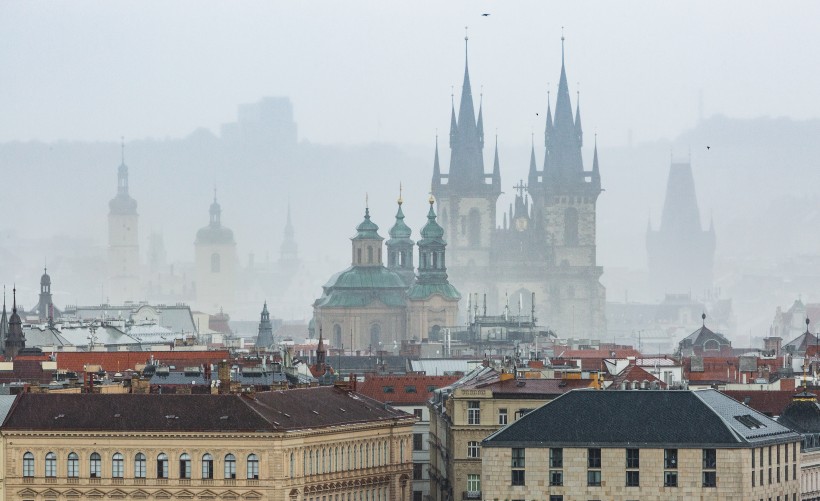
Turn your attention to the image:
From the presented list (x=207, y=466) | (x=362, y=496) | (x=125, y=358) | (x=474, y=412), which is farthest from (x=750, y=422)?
(x=125, y=358)

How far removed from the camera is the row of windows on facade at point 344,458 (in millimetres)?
94938

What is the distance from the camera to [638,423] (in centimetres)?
8881

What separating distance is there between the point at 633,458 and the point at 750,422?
430 cm

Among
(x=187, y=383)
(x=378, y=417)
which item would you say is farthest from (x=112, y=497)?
(x=187, y=383)

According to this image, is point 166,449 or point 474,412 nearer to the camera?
point 166,449

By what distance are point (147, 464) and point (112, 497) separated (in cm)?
139

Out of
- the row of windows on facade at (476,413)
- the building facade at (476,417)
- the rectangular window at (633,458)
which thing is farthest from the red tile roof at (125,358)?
the rectangular window at (633,458)

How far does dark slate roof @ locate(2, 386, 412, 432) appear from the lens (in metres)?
93.7

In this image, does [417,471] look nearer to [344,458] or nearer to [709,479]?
[344,458]

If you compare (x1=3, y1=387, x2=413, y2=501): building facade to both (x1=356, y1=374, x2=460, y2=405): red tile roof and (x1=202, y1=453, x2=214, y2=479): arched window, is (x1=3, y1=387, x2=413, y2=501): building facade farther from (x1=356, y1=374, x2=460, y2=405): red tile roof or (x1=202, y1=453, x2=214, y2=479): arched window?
(x1=356, y1=374, x2=460, y2=405): red tile roof

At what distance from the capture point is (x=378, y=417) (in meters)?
104

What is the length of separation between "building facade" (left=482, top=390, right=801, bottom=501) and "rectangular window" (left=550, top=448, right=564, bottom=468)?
0.09 feet

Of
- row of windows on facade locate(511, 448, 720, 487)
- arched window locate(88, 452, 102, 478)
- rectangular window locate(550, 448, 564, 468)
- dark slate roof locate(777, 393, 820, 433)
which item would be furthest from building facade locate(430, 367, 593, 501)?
arched window locate(88, 452, 102, 478)

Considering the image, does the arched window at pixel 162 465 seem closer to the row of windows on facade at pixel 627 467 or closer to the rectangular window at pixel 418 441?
the row of windows on facade at pixel 627 467
